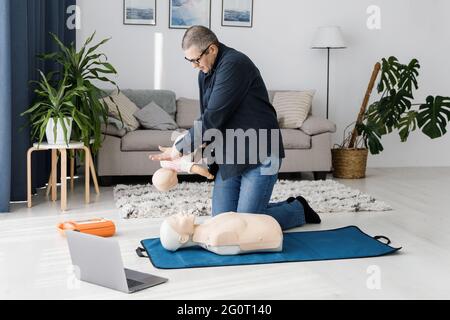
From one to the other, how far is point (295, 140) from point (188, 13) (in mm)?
1724

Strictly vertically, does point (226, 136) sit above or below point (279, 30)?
below

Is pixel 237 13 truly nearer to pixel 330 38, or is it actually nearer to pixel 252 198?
pixel 330 38

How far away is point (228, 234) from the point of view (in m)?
2.95

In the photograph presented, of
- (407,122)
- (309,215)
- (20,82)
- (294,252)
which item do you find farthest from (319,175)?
(20,82)

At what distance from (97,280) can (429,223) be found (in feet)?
7.28

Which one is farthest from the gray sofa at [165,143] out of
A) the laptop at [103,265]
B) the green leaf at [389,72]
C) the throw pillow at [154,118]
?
the laptop at [103,265]

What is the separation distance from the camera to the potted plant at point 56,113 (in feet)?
13.5

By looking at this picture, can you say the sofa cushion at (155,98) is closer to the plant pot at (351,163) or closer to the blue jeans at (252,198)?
the plant pot at (351,163)

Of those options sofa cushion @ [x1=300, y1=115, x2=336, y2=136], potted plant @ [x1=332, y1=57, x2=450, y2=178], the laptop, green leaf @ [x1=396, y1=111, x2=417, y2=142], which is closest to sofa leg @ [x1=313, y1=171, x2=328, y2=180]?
potted plant @ [x1=332, y1=57, x2=450, y2=178]

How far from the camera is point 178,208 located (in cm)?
414

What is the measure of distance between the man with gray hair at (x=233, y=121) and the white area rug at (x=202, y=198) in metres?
0.72

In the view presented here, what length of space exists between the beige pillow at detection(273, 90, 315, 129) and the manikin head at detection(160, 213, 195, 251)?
287cm

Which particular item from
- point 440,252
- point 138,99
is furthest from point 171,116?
point 440,252
